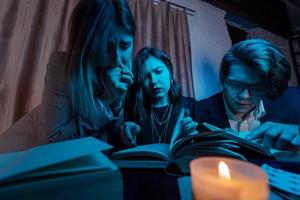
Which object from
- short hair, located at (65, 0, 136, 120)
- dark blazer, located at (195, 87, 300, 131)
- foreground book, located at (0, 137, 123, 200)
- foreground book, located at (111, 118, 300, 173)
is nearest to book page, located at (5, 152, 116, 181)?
foreground book, located at (0, 137, 123, 200)

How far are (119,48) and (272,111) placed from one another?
2.24 feet

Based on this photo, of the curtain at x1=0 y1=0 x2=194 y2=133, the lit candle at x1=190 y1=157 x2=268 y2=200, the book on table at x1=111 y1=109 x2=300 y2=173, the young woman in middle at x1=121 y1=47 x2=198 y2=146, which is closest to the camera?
the lit candle at x1=190 y1=157 x2=268 y2=200

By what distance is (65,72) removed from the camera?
2.12 ft

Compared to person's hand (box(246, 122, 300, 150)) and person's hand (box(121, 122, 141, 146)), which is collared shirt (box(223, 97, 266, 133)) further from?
person's hand (box(121, 122, 141, 146))

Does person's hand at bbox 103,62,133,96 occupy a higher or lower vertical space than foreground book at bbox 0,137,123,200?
higher

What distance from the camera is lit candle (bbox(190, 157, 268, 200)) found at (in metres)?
0.20

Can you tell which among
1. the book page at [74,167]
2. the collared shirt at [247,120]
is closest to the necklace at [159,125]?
the collared shirt at [247,120]

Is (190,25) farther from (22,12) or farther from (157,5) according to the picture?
(22,12)

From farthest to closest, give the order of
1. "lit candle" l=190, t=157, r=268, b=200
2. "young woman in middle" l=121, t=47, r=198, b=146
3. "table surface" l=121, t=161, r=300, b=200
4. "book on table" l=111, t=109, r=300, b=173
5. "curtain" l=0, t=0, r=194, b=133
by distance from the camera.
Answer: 1. "young woman in middle" l=121, t=47, r=198, b=146
2. "curtain" l=0, t=0, r=194, b=133
3. "book on table" l=111, t=109, r=300, b=173
4. "table surface" l=121, t=161, r=300, b=200
5. "lit candle" l=190, t=157, r=268, b=200

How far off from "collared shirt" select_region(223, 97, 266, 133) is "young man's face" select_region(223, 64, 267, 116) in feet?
0.06

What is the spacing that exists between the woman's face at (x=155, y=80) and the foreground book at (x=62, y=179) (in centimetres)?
51

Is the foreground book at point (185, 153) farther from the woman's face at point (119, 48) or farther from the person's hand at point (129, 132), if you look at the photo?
the woman's face at point (119, 48)

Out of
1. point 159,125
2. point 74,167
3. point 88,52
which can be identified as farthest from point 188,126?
point 74,167

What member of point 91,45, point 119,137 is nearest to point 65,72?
point 91,45
